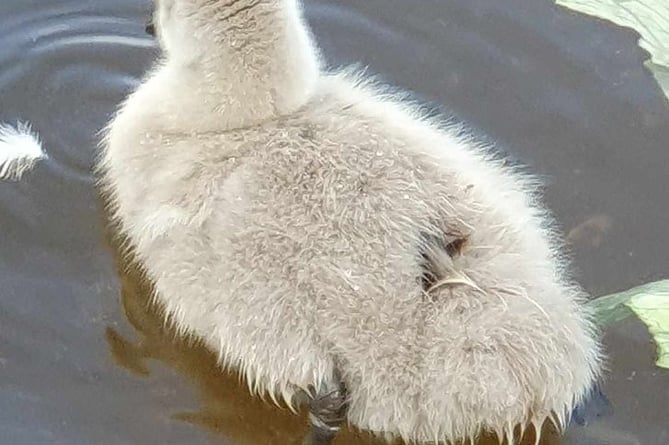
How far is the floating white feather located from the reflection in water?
0.88 feet

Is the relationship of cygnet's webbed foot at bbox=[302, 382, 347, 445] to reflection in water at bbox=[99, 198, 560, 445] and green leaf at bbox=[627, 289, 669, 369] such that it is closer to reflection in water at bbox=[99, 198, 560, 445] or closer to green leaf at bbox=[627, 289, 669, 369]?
reflection in water at bbox=[99, 198, 560, 445]

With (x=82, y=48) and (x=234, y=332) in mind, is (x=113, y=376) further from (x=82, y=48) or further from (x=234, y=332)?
(x=82, y=48)

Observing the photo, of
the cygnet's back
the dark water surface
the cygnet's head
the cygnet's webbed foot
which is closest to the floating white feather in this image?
the dark water surface

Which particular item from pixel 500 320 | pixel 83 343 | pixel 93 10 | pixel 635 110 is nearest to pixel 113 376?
pixel 83 343

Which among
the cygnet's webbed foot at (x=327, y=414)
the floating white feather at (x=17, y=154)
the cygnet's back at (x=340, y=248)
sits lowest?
the floating white feather at (x=17, y=154)

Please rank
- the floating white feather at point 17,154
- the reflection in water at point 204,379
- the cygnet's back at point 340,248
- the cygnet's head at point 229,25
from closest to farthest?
the cygnet's back at point 340,248, the cygnet's head at point 229,25, the reflection in water at point 204,379, the floating white feather at point 17,154

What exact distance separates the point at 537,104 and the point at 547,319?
87cm

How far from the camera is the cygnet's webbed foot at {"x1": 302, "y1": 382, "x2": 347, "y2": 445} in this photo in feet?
7.32

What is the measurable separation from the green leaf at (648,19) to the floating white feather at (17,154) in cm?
121

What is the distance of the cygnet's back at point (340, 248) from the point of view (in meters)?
2.14

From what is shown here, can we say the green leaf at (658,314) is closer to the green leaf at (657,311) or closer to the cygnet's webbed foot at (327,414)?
the green leaf at (657,311)

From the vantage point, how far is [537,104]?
293 cm

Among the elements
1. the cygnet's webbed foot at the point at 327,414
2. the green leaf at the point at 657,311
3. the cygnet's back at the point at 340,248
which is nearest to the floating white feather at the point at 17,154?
the cygnet's back at the point at 340,248

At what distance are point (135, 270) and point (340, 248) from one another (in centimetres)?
59
